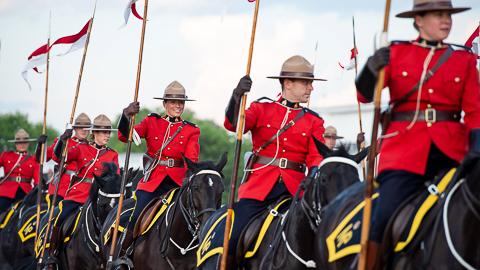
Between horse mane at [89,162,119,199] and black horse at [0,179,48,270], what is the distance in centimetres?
351

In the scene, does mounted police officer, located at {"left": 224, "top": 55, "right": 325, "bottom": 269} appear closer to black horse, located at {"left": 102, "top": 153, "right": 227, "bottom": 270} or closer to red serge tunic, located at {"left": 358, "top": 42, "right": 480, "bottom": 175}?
black horse, located at {"left": 102, "top": 153, "right": 227, "bottom": 270}

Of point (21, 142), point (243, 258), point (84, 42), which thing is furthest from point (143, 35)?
point (21, 142)

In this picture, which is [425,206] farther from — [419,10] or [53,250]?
[53,250]

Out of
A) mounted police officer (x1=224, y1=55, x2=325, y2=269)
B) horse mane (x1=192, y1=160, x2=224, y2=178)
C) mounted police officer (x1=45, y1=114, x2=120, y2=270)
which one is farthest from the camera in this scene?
mounted police officer (x1=45, y1=114, x2=120, y2=270)

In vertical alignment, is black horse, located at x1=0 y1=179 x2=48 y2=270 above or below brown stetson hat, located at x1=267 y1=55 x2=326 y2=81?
below

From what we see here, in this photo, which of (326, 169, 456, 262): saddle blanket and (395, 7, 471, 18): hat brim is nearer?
(326, 169, 456, 262): saddle blanket

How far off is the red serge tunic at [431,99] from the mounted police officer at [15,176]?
42.8 ft

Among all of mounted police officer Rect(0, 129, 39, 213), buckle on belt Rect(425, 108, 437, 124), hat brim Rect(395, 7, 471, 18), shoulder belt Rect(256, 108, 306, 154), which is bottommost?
mounted police officer Rect(0, 129, 39, 213)

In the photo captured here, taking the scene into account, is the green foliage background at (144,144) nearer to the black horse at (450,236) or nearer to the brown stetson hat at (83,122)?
the brown stetson hat at (83,122)

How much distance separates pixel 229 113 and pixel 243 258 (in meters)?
1.51

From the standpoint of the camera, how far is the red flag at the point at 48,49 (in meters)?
12.2

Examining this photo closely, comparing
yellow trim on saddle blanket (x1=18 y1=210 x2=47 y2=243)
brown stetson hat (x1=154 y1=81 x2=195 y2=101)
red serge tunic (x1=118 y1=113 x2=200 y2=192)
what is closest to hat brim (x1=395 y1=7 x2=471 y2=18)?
red serge tunic (x1=118 y1=113 x2=200 y2=192)

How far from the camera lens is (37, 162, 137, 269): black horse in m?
11.2

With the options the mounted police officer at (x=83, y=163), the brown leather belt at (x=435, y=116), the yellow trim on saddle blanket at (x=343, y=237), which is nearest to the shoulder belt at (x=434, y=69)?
the brown leather belt at (x=435, y=116)
